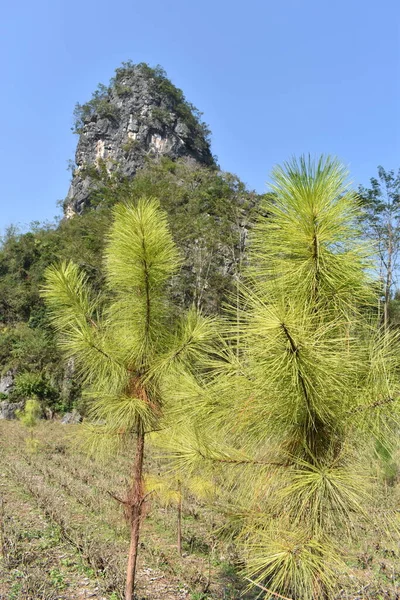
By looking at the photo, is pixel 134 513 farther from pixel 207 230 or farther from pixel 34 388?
pixel 34 388

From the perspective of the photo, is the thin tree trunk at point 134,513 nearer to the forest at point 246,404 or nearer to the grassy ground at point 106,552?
the forest at point 246,404

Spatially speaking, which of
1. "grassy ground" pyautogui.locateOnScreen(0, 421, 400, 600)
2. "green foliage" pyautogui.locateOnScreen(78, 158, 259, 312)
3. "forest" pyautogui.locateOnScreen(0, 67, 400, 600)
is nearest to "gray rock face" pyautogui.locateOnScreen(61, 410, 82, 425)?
"green foliage" pyautogui.locateOnScreen(78, 158, 259, 312)

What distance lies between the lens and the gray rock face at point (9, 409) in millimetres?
17625

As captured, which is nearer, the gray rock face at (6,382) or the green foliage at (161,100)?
the gray rock face at (6,382)

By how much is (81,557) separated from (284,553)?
3.49 meters

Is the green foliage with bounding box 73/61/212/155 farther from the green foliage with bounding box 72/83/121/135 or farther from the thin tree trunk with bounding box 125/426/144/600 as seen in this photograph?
the thin tree trunk with bounding box 125/426/144/600

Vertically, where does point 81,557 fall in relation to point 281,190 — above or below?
below

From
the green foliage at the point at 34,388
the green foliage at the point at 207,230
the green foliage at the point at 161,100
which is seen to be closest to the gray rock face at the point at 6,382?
the green foliage at the point at 34,388

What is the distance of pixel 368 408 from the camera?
4.49ft

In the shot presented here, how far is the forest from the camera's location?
1.35 meters

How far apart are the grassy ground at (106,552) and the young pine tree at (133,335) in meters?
0.44

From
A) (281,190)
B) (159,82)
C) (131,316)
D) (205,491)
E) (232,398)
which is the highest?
(159,82)

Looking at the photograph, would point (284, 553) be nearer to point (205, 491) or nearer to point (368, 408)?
point (368, 408)

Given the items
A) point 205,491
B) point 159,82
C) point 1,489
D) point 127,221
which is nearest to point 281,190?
point 127,221
